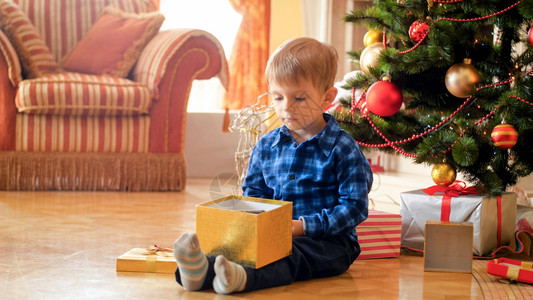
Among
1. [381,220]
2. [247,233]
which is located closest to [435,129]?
[381,220]

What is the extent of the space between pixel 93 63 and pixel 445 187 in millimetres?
1939

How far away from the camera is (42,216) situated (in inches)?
82.5

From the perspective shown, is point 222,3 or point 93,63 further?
point 222,3

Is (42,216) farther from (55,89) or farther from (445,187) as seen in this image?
(445,187)

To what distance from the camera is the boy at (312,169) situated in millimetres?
1408

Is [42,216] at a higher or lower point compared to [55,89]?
lower

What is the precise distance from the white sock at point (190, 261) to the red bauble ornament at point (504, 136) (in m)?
0.92

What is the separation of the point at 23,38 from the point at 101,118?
0.55 metres

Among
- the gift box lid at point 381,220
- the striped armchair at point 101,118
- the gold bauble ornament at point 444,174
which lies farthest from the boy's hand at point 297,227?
the striped armchair at point 101,118

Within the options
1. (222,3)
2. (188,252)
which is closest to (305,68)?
(188,252)

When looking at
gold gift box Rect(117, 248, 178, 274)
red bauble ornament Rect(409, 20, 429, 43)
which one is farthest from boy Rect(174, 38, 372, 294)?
red bauble ornament Rect(409, 20, 429, 43)

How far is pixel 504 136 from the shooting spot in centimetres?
169

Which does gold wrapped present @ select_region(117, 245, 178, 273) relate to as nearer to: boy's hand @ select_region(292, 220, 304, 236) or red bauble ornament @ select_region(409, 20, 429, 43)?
boy's hand @ select_region(292, 220, 304, 236)

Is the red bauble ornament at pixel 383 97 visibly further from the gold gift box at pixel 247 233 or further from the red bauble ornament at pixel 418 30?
the gold gift box at pixel 247 233
